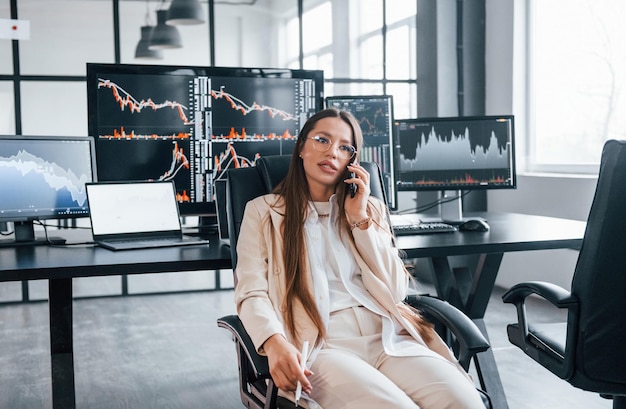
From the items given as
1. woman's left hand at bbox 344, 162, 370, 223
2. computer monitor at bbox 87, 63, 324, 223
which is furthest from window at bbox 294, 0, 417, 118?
woman's left hand at bbox 344, 162, 370, 223

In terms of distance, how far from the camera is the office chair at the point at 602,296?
179cm

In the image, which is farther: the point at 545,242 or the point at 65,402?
the point at 545,242

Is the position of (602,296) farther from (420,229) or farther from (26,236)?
(26,236)

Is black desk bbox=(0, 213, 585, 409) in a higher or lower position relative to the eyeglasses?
lower

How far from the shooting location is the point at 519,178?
5.10m

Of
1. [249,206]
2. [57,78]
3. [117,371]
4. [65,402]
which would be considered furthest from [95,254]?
[57,78]

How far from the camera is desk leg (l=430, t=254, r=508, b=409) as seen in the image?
2.65 meters

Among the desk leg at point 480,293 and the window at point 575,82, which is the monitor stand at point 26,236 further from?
the window at point 575,82

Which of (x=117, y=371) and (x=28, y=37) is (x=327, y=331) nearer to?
(x=117, y=371)

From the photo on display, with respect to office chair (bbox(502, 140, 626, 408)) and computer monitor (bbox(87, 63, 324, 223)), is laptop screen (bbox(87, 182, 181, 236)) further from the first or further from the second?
office chair (bbox(502, 140, 626, 408))

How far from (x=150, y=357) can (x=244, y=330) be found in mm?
2220

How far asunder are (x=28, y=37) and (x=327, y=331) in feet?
13.0

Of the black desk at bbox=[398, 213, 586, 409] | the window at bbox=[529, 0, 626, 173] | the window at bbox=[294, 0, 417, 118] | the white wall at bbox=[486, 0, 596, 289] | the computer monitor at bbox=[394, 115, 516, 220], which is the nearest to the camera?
the black desk at bbox=[398, 213, 586, 409]

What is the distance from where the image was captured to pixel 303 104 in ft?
10.0
